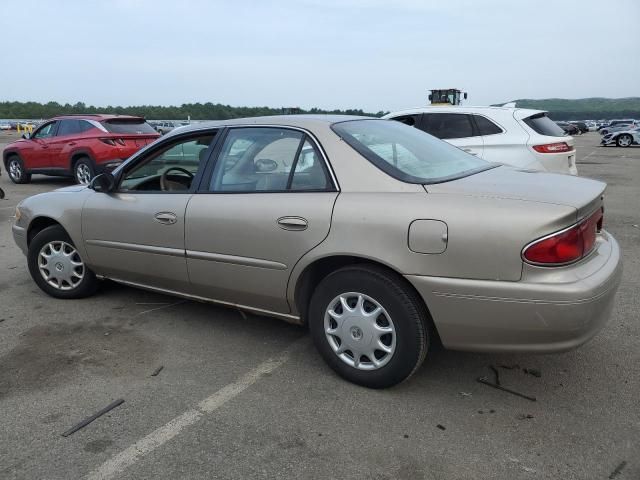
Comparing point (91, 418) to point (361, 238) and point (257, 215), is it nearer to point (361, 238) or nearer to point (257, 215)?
point (257, 215)

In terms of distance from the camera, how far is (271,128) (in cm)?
355

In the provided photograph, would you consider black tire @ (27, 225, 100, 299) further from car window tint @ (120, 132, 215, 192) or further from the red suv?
the red suv

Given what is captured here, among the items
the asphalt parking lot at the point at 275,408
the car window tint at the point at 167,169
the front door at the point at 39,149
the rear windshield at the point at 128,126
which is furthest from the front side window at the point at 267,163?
the front door at the point at 39,149

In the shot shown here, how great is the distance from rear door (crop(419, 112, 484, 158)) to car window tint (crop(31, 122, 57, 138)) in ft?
29.0

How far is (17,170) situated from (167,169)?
10.9 metres

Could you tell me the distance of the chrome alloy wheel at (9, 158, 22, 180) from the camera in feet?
42.9

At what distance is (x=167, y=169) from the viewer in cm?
420

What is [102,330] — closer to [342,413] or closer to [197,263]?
[197,263]

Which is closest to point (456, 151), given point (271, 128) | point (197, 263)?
point (271, 128)

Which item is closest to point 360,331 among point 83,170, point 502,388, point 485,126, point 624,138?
point 502,388

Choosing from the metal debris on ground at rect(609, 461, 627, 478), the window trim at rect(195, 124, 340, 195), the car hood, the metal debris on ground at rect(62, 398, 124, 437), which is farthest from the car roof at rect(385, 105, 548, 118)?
the metal debris on ground at rect(62, 398, 124, 437)

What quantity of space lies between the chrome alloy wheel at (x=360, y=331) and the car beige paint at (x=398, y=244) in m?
0.26

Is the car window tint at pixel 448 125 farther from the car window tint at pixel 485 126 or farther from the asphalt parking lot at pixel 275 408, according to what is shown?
the asphalt parking lot at pixel 275 408

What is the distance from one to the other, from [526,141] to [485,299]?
192 inches
